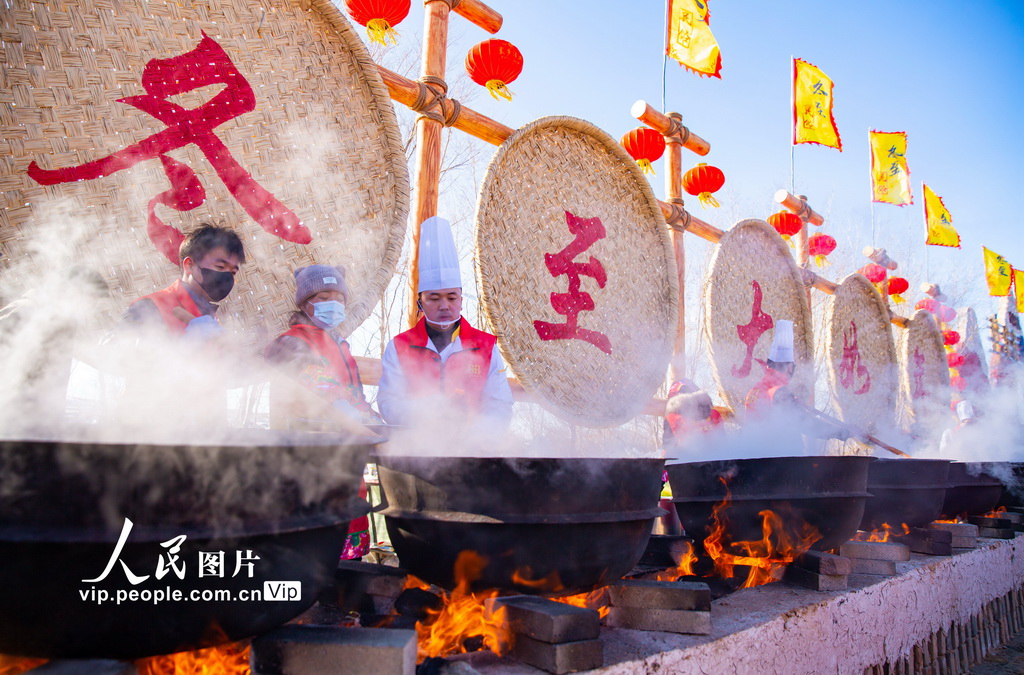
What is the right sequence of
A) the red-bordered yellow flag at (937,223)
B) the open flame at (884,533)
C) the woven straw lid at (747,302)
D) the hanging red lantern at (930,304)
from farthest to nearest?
the hanging red lantern at (930,304) < the red-bordered yellow flag at (937,223) < the woven straw lid at (747,302) < the open flame at (884,533)

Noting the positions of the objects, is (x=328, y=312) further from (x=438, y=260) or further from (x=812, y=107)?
(x=812, y=107)

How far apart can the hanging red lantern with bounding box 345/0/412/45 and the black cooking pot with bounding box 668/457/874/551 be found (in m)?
2.54

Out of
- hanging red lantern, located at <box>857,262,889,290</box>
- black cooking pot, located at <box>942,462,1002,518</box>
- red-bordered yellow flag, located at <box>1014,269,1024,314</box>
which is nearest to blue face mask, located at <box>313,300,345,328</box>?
black cooking pot, located at <box>942,462,1002,518</box>

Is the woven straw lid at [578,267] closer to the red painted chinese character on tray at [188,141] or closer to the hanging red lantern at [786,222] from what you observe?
the red painted chinese character on tray at [188,141]

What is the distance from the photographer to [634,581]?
2.04 metres

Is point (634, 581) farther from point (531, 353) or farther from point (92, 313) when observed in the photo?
point (92, 313)

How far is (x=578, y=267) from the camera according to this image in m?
3.96

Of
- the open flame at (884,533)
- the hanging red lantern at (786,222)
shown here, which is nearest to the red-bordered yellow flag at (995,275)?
the hanging red lantern at (786,222)

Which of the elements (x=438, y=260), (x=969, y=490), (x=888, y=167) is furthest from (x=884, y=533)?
(x=888, y=167)

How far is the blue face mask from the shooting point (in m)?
2.65

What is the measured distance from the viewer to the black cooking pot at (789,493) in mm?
2592

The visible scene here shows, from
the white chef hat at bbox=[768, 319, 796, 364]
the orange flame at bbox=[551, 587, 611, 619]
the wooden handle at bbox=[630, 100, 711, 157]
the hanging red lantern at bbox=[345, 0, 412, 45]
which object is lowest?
the orange flame at bbox=[551, 587, 611, 619]

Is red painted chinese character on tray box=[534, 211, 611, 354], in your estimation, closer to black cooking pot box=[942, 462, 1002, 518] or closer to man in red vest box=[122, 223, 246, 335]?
man in red vest box=[122, 223, 246, 335]

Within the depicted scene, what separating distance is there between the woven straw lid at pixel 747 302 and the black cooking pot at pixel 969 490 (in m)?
1.53
